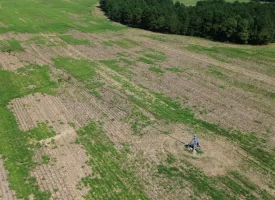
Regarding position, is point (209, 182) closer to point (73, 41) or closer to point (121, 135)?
point (121, 135)

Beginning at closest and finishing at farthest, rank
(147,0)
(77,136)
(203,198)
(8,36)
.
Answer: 1. (203,198)
2. (77,136)
3. (8,36)
4. (147,0)

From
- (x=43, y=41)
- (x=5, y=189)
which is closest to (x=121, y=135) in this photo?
(x=5, y=189)

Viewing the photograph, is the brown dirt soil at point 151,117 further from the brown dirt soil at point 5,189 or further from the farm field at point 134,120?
A: the brown dirt soil at point 5,189

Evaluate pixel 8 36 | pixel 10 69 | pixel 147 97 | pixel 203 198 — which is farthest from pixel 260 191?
pixel 8 36

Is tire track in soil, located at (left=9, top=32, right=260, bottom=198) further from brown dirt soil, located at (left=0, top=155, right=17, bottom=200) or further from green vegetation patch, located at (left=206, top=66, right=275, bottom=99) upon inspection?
green vegetation patch, located at (left=206, top=66, right=275, bottom=99)

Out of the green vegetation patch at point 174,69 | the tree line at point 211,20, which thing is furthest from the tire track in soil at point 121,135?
the tree line at point 211,20

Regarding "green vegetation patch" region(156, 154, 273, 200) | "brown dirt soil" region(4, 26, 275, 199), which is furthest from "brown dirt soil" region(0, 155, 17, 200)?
"green vegetation patch" region(156, 154, 273, 200)

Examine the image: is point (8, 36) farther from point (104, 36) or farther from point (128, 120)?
point (128, 120)
